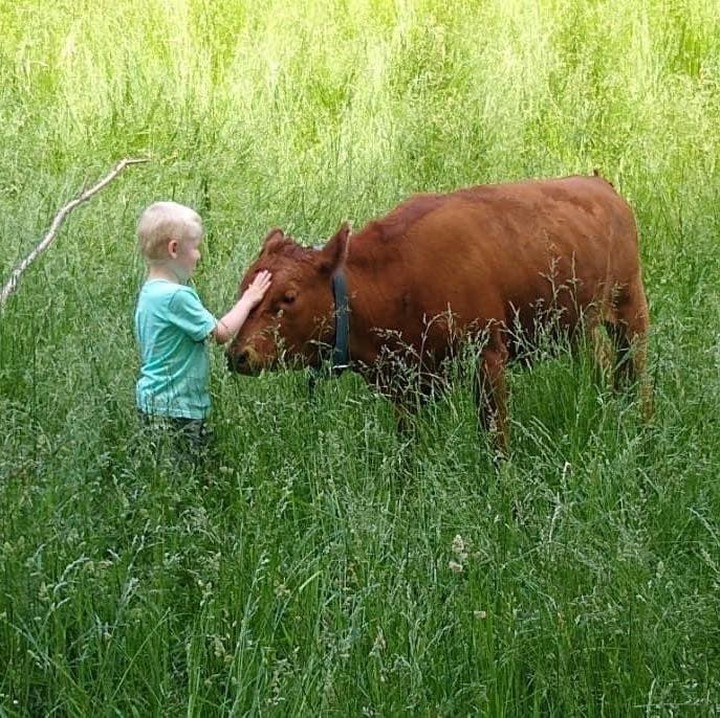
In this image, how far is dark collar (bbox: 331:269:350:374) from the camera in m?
4.76

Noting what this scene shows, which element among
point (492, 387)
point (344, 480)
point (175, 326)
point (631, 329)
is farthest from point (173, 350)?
point (631, 329)

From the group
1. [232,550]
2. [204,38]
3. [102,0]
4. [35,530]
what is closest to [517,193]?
[232,550]

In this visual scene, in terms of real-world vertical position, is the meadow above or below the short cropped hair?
below

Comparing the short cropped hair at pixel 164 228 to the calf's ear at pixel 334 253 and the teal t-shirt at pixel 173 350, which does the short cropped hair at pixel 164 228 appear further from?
the calf's ear at pixel 334 253

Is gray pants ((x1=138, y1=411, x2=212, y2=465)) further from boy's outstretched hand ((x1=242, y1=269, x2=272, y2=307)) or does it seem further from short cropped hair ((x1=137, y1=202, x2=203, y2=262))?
short cropped hair ((x1=137, y1=202, x2=203, y2=262))

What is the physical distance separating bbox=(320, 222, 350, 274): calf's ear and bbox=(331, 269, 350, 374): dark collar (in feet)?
0.11

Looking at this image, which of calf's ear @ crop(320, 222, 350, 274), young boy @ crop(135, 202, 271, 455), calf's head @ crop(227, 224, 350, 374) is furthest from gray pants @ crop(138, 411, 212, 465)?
calf's ear @ crop(320, 222, 350, 274)

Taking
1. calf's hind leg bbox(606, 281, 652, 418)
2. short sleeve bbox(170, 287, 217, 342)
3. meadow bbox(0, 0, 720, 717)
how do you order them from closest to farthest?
meadow bbox(0, 0, 720, 717), short sleeve bbox(170, 287, 217, 342), calf's hind leg bbox(606, 281, 652, 418)

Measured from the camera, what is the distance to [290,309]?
469cm

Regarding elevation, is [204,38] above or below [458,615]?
above

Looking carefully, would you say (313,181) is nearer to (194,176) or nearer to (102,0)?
(194,176)

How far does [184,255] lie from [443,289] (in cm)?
95

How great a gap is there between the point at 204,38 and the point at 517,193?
4579mm

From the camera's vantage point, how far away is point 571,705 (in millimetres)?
3117
